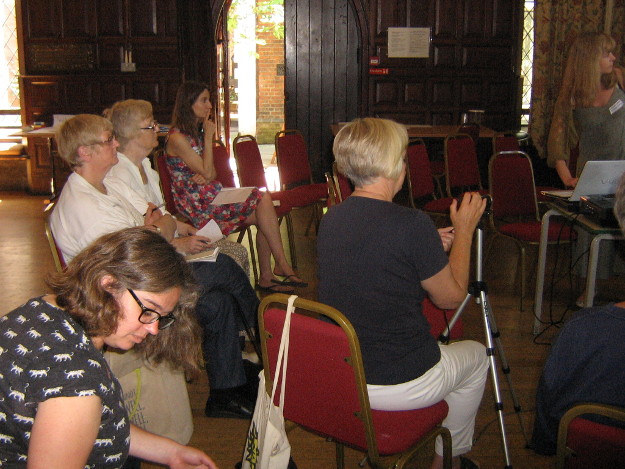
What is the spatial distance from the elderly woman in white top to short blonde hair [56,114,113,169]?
1.27 feet

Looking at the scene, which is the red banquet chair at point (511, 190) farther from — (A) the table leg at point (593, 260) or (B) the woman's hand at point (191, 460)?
(B) the woman's hand at point (191, 460)

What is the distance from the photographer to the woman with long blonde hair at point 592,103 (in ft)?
11.5

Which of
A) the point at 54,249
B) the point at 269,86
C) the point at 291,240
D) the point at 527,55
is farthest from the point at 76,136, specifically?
the point at 269,86

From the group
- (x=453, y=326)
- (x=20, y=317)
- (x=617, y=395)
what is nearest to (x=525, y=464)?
(x=453, y=326)

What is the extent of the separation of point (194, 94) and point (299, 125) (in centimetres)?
393

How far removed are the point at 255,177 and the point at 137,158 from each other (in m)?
1.63

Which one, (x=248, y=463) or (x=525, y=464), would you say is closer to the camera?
(x=248, y=463)

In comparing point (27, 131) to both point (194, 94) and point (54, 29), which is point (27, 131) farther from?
point (194, 94)

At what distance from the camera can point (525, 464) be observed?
2.50m

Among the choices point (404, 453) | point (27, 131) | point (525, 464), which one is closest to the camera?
point (404, 453)

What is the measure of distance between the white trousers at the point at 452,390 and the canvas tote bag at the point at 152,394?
0.70 meters

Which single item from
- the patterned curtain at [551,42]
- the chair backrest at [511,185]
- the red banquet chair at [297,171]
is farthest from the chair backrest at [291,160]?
the patterned curtain at [551,42]

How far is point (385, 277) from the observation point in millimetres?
1854

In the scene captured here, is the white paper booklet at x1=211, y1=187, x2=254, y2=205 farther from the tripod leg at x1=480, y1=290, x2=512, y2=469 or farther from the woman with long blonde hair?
the tripod leg at x1=480, y1=290, x2=512, y2=469
